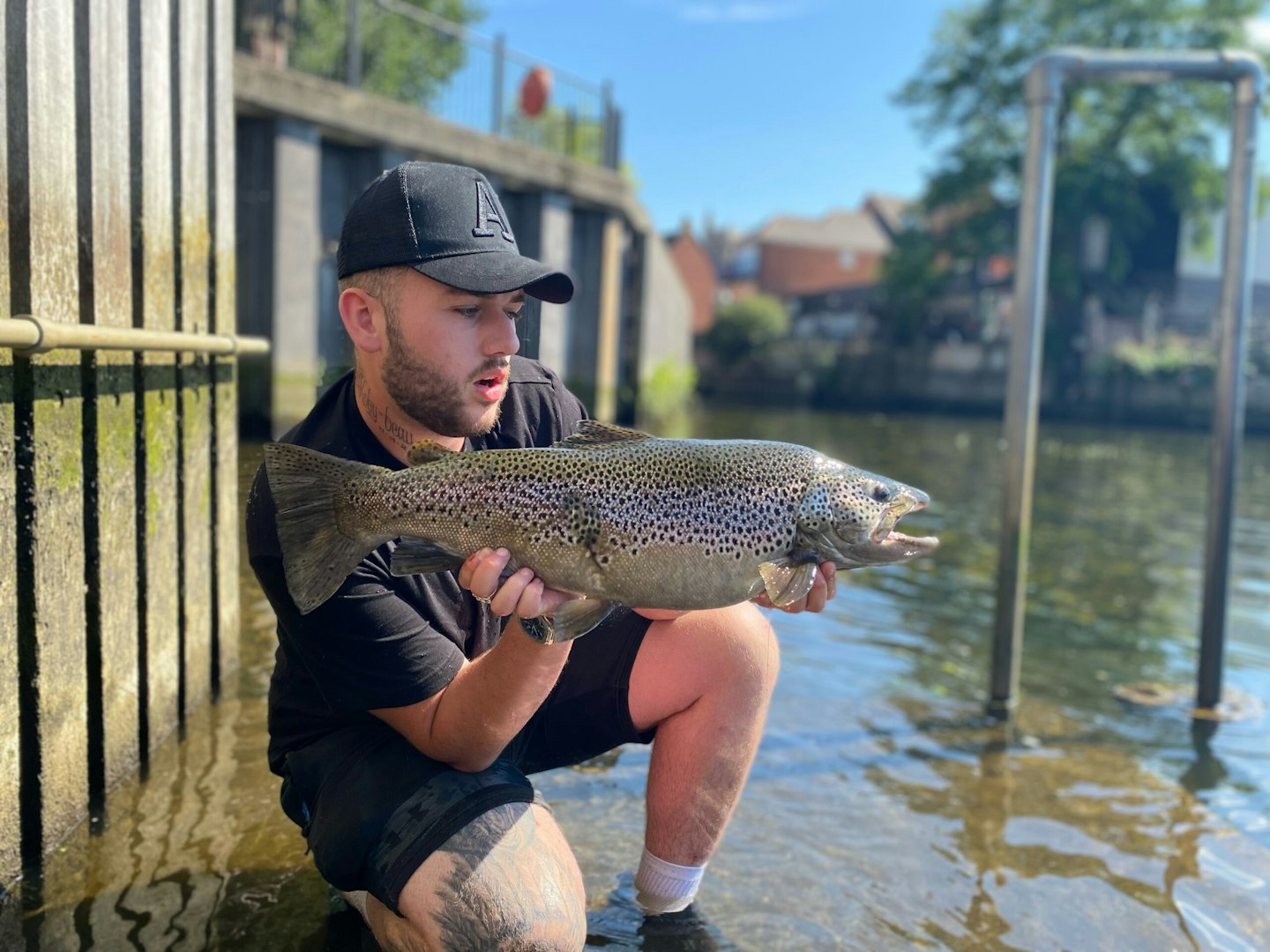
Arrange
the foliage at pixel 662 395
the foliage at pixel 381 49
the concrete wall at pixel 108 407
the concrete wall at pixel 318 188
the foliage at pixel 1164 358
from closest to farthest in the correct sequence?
the concrete wall at pixel 108 407, the concrete wall at pixel 318 188, the foliage at pixel 381 49, the foliage at pixel 662 395, the foliage at pixel 1164 358

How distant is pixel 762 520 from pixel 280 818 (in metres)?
2.22

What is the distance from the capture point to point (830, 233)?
275ft

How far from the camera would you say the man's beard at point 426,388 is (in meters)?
2.82

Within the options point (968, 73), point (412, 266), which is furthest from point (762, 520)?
point (968, 73)

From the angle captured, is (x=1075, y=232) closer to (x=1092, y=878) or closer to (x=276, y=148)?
(x=276, y=148)

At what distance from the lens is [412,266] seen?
278cm

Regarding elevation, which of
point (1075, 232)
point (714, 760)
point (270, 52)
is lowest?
point (714, 760)

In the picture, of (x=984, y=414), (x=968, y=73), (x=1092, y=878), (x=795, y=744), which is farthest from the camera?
(x=968, y=73)

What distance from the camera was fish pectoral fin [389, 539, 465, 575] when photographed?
8.50 feet

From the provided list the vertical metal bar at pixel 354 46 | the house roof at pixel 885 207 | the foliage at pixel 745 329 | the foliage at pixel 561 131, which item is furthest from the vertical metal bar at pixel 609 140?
the house roof at pixel 885 207

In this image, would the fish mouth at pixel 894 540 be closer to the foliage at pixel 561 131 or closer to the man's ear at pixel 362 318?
the man's ear at pixel 362 318

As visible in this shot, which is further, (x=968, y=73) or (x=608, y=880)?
(x=968, y=73)

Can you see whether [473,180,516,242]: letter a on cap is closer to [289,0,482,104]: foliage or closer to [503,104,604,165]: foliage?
[289,0,482,104]: foliage

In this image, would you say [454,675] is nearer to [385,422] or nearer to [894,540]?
[385,422]
